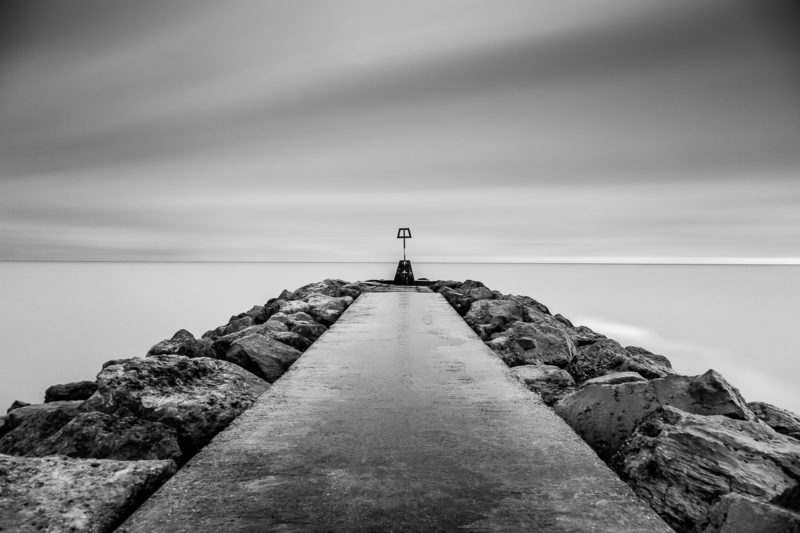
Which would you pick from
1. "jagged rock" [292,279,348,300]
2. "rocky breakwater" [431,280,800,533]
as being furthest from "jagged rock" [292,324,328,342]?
"jagged rock" [292,279,348,300]

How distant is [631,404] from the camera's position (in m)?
2.55

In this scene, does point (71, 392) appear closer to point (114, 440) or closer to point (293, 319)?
point (293, 319)

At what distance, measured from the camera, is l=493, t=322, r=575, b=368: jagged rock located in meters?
4.54

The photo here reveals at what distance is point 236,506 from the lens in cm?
155

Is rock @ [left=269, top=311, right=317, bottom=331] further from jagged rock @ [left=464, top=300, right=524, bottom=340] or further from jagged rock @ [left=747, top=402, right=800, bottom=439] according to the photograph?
jagged rock @ [left=747, top=402, right=800, bottom=439]

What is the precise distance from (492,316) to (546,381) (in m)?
2.84

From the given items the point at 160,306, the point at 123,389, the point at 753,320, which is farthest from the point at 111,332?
the point at 753,320

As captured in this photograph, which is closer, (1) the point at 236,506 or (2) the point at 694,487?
(1) the point at 236,506

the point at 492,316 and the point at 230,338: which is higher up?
the point at 492,316

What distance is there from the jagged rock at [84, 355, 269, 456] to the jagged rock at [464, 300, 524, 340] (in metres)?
3.23

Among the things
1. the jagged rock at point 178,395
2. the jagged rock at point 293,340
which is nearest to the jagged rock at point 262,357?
the jagged rock at point 293,340

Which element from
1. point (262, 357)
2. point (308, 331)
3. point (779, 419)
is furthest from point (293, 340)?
point (779, 419)

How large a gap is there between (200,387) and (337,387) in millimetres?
758

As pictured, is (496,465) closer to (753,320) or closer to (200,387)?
(200,387)
